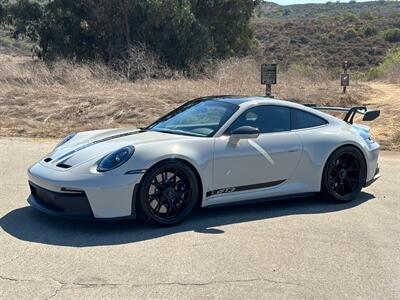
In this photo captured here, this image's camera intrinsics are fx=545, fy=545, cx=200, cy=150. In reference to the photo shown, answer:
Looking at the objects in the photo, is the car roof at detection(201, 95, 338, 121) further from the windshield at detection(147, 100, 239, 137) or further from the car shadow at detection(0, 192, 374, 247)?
the car shadow at detection(0, 192, 374, 247)

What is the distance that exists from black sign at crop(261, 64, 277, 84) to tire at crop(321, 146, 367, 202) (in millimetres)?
8471

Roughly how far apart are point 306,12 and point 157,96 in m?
119

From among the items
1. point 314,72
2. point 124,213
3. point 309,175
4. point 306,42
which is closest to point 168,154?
point 124,213

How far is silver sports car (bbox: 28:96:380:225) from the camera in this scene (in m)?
5.19

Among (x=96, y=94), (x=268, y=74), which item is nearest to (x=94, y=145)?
(x=268, y=74)

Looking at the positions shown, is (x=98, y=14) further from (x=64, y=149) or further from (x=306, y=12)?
(x=306, y=12)

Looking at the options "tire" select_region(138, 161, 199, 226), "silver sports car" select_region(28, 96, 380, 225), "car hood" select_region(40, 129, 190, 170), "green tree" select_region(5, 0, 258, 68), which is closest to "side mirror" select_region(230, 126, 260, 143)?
"silver sports car" select_region(28, 96, 380, 225)

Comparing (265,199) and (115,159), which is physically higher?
(115,159)

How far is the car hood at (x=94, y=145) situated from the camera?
18.0ft

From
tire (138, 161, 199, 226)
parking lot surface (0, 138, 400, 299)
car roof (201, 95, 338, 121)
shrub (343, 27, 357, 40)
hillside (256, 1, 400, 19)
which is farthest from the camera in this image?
hillside (256, 1, 400, 19)

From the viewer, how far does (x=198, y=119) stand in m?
6.32

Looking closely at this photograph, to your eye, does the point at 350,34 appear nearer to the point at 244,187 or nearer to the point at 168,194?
the point at 244,187

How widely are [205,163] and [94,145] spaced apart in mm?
1202

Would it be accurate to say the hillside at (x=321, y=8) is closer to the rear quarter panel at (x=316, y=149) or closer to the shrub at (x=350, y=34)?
the shrub at (x=350, y=34)
